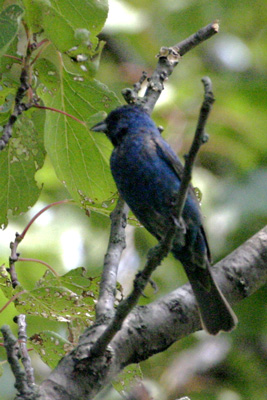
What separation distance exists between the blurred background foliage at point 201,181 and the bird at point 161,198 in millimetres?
1150

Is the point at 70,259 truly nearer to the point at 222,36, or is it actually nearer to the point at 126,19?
the point at 126,19

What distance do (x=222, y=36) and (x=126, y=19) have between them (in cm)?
158

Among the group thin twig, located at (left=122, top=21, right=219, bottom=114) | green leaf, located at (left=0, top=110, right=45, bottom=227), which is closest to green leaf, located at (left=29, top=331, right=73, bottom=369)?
green leaf, located at (left=0, top=110, right=45, bottom=227)

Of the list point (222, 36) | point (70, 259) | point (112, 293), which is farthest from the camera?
point (222, 36)

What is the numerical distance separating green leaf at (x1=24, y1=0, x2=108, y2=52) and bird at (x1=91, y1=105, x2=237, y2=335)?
559 mm

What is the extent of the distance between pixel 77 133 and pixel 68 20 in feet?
1.63

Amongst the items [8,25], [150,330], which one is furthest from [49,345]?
[8,25]

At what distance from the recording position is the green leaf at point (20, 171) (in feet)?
8.12

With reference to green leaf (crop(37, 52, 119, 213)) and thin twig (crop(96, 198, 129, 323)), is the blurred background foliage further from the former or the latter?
green leaf (crop(37, 52, 119, 213))

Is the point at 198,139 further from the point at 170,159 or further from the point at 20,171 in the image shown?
the point at 170,159

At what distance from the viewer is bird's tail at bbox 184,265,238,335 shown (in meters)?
2.51

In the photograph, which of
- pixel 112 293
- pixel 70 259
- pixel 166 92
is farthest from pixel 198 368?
pixel 112 293

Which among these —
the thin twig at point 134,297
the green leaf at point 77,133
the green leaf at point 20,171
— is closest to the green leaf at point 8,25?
the green leaf at point 77,133

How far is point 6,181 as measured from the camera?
2.50m
